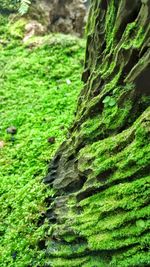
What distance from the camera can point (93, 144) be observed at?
4.06 m

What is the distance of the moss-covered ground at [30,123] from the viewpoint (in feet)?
15.9

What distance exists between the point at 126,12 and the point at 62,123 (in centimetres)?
357

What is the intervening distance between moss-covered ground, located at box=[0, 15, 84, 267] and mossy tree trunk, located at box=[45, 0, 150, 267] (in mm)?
553

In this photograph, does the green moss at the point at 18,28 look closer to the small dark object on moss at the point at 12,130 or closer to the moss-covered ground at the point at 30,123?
the moss-covered ground at the point at 30,123

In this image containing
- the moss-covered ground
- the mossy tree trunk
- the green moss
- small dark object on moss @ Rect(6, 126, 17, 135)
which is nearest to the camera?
the mossy tree trunk

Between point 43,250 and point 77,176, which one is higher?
point 77,176

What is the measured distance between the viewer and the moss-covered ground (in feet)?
15.9

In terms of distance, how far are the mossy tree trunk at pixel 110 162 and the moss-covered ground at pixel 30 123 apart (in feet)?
1.81

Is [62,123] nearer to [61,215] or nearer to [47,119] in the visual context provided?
[47,119]

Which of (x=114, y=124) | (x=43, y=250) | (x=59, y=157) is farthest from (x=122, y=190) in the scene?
(x=59, y=157)

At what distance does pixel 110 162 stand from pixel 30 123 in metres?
4.49

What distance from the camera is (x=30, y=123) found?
7.83m

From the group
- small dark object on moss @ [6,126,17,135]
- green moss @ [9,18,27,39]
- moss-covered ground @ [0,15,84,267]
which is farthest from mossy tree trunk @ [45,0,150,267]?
green moss @ [9,18,27,39]

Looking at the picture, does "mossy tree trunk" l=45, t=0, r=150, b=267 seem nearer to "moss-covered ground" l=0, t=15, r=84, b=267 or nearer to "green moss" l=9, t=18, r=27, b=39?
"moss-covered ground" l=0, t=15, r=84, b=267
